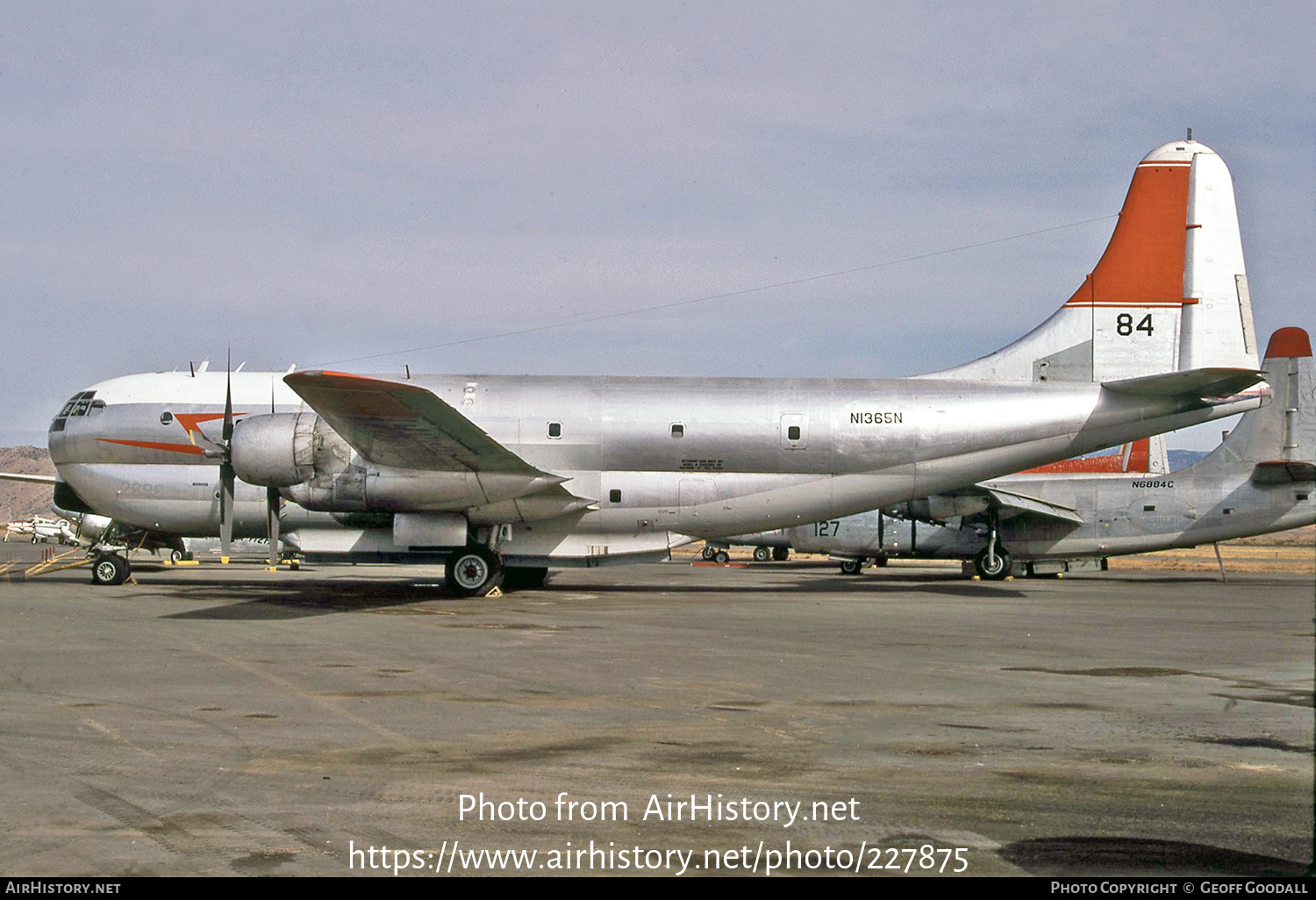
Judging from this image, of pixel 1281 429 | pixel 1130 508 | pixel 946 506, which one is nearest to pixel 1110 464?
pixel 1130 508

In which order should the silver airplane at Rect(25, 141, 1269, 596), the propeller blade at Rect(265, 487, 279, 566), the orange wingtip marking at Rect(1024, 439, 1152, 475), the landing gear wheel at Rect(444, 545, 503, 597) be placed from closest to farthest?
the propeller blade at Rect(265, 487, 279, 566)
the silver airplane at Rect(25, 141, 1269, 596)
the landing gear wheel at Rect(444, 545, 503, 597)
the orange wingtip marking at Rect(1024, 439, 1152, 475)

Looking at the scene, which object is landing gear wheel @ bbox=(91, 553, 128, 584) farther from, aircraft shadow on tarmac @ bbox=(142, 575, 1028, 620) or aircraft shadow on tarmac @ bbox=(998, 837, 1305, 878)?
aircraft shadow on tarmac @ bbox=(998, 837, 1305, 878)

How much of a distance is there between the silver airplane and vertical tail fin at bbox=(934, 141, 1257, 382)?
1.6 inches

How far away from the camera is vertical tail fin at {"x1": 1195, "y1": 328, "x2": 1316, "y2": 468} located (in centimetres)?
2897

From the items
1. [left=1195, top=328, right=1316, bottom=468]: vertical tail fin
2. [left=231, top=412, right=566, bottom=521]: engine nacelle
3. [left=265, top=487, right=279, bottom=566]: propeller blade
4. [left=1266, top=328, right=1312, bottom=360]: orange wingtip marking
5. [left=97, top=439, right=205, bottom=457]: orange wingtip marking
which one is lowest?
[left=265, top=487, right=279, bottom=566]: propeller blade

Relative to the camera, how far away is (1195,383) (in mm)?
20875

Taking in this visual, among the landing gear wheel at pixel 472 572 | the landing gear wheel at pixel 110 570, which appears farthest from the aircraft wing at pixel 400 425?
the landing gear wheel at pixel 110 570

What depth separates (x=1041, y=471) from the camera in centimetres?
3938

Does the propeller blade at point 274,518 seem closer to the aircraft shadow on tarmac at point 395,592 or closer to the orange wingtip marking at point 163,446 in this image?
the aircraft shadow on tarmac at point 395,592

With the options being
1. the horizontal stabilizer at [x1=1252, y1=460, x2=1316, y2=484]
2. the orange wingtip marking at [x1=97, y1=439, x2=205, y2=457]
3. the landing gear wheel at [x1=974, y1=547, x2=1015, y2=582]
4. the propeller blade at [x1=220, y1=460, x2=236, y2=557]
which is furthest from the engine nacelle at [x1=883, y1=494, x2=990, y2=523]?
the orange wingtip marking at [x1=97, y1=439, x2=205, y2=457]

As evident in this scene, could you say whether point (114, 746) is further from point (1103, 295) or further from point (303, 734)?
point (1103, 295)

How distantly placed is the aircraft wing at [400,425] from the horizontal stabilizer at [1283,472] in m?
21.3

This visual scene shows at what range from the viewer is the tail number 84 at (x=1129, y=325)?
23.0 m

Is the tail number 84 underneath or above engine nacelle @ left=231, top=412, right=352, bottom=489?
above
